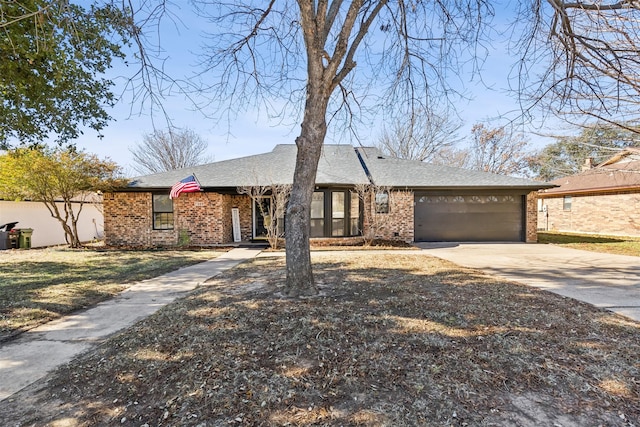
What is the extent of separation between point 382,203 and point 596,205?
44.7 feet

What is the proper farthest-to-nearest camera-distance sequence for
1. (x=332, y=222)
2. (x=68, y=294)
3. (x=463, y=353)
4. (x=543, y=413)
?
(x=332, y=222)
(x=68, y=294)
(x=463, y=353)
(x=543, y=413)

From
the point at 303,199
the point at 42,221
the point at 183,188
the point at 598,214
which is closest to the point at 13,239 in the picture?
the point at 42,221

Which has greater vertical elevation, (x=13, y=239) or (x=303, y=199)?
(x=303, y=199)

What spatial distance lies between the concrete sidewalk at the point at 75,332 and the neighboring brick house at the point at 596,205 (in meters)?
16.1

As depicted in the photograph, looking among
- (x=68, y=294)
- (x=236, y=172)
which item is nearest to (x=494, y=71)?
(x=68, y=294)

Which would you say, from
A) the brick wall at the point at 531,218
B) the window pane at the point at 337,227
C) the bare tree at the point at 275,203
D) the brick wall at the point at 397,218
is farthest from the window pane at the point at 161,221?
the brick wall at the point at 531,218

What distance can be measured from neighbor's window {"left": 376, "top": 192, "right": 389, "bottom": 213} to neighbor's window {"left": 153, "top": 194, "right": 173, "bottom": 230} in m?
8.29

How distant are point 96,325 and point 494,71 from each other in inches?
274

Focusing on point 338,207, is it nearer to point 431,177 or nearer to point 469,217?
point 431,177

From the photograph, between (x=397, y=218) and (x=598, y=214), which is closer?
(x=397, y=218)

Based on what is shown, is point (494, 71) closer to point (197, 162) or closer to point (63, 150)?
point (63, 150)

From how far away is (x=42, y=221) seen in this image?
14.5 m

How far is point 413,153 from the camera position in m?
24.2

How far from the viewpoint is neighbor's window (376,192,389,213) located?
1298cm
